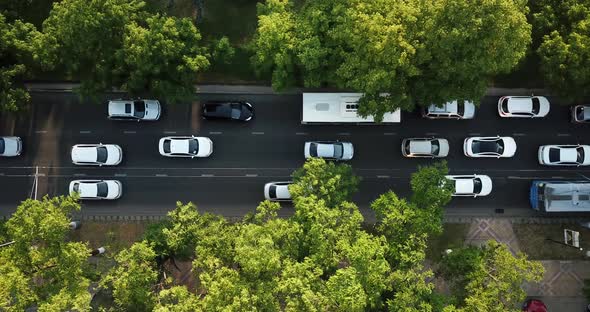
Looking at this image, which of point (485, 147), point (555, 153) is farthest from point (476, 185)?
point (555, 153)

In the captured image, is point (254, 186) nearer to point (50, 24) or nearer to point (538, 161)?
point (50, 24)

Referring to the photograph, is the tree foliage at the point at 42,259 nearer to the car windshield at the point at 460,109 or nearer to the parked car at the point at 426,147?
the parked car at the point at 426,147

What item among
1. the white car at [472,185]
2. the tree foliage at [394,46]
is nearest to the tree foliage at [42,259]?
the tree foliage at [394,46]

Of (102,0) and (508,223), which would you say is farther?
(508,223)

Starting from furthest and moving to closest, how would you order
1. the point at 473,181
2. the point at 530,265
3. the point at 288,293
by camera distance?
the point at 473,181 < the point at 530,265 < the point at 288,293

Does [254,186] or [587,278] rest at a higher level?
[254,186]

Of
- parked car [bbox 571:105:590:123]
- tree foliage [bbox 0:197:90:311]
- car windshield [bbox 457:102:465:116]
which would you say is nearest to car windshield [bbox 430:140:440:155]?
car windshield [bbox 457:102:465:116]

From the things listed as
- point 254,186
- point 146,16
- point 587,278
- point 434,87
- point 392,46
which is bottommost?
point 587,278

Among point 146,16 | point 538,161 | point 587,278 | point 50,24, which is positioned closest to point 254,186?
point 146,16

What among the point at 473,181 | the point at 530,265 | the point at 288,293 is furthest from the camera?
the point at 473,181
